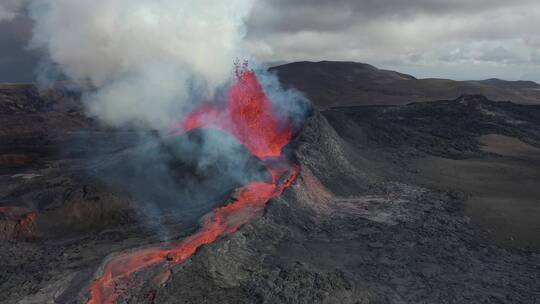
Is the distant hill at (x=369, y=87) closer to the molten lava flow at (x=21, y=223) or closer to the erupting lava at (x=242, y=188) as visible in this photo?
the erupting lava at (x=242, y=188)

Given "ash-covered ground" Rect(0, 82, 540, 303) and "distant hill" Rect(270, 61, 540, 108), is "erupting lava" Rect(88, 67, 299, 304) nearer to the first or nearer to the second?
"ash-covered ground" Rect(0, 82, 540, 303)

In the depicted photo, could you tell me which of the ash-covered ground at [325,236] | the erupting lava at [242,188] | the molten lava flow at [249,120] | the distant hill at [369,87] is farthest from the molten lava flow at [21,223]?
the distant hill at [369,87]

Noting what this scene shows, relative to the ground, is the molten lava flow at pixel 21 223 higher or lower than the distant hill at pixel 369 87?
lower

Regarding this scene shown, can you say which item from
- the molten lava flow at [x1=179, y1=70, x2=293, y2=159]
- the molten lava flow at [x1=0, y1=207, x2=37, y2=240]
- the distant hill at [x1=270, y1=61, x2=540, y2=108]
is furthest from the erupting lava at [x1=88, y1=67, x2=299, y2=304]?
the distant hill at [x1=270, y1=61, x2=540, y2=108]

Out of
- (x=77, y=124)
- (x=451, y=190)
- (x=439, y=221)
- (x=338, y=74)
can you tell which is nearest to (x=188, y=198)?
(x=439, y=221)

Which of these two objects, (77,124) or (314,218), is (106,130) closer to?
(77,124)
